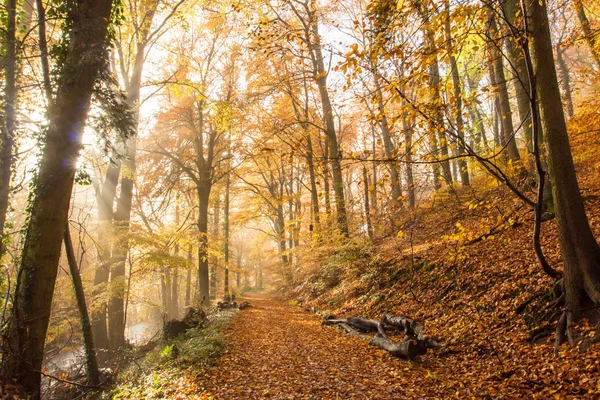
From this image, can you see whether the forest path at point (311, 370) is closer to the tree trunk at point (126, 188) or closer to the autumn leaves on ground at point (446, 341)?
the autumn leaves on ground at point (446, 341)

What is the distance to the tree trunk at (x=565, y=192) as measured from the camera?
4750 mm

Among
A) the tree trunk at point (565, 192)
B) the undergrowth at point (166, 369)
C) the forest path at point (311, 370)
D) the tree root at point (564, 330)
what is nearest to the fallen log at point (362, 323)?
the forest path at point (311, 370)

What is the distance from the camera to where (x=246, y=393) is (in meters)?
5.03

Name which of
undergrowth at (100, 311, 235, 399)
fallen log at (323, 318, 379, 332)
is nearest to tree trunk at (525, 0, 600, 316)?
fallen log at (323, 318, 379, 332)

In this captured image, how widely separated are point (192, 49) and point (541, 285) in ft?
55.1

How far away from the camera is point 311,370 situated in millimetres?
5922

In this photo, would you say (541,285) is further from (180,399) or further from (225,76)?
(225,76)

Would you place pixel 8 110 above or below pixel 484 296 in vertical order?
above

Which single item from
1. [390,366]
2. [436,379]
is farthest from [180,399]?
[436,379]

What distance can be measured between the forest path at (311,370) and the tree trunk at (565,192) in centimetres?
249

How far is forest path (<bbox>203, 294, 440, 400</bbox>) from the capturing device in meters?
4.88

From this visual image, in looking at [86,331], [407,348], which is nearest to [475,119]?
[407,348]

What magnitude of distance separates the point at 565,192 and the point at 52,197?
7.67 meters

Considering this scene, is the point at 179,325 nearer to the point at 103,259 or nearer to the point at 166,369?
the point at 103,259
